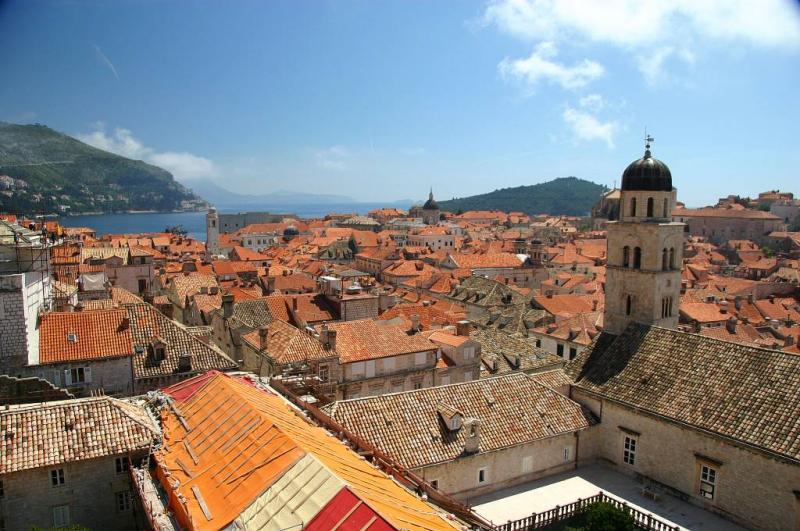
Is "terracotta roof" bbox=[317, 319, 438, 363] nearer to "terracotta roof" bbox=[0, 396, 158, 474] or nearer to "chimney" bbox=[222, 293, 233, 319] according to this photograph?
"chimney" bbox=[222, 293, 233, 319]

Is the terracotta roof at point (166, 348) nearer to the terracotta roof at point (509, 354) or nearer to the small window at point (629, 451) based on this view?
the terracotta roof at point (509, 354)

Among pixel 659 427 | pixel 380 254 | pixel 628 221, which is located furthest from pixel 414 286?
pixel 659 427

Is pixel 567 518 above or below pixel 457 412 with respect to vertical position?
below

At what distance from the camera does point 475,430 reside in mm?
23078

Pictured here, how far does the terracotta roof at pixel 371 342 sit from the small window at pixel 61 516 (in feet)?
47.7

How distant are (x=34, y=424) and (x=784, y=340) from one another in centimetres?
5410

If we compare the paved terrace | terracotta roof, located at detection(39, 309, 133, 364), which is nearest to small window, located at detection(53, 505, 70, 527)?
terracotta roof, located at detection(39, 309, 133, 364)

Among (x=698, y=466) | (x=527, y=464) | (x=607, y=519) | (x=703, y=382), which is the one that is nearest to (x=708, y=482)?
(x=698, y=466)

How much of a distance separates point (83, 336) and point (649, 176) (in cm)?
2772

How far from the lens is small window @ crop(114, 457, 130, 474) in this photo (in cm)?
1780

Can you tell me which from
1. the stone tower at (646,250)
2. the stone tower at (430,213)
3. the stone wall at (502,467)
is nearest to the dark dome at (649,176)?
the stone tower at (646,250)

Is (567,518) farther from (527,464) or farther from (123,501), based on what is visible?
(123,501)

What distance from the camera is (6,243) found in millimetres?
24109

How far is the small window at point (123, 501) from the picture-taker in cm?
1798
